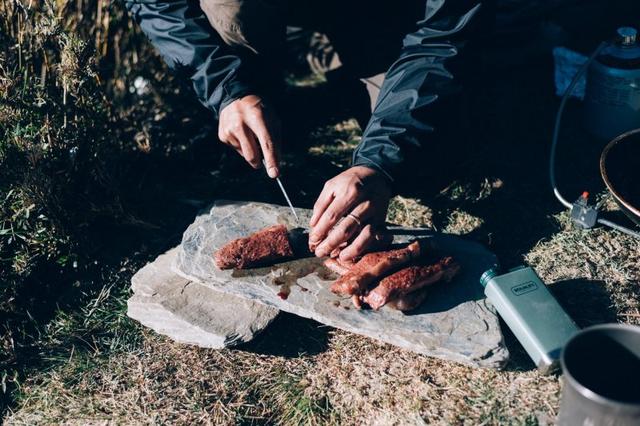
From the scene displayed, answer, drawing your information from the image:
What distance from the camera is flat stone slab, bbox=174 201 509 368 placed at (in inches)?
133

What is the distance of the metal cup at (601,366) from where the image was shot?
2697 millimetres

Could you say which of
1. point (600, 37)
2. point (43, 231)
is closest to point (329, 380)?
point (43, 231)

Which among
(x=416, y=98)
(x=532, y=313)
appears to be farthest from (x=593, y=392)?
(x=416, y=98)

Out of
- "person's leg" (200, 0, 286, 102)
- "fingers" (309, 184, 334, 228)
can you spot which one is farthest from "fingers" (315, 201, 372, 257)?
"person's leg" (200, 0, 286, 102)

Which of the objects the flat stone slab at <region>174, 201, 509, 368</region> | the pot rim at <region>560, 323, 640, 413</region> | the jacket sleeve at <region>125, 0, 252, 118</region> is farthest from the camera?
the jacket sleeve at <region>125, 0, 252, 118</region>

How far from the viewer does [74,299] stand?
424 cm

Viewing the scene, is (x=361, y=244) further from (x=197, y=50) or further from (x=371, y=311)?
(x=197, y=50)

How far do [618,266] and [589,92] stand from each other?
60.6 inches

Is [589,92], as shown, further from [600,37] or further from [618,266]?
[618,266]

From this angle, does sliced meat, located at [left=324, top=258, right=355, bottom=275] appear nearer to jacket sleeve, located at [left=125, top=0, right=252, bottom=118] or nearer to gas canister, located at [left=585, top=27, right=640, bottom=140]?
jacket sleeve, located at [left=125, top=0, right=252, bottom=118]

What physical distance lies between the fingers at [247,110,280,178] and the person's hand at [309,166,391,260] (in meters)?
0.47

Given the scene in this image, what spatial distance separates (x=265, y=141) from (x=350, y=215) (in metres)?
0.76

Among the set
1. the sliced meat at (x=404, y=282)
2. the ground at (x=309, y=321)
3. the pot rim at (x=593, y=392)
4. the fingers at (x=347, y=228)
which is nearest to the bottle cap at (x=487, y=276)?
the sliced meat at (x=404, y=282)

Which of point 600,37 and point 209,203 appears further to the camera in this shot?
point 600,37
